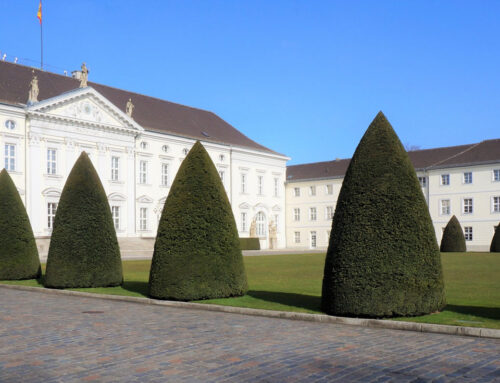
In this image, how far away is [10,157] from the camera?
38.6 meters

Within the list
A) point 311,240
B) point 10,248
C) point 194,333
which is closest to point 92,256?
point 10,248

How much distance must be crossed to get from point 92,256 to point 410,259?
9.00 metres

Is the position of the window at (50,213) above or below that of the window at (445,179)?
below

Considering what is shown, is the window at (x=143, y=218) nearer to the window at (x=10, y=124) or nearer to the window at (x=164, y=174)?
the window at (x=164, y=174)

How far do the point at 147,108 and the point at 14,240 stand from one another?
34.0 metres

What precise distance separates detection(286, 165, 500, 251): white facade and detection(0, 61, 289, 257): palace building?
4417mm

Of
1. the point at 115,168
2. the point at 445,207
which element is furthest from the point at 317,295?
the point at 445,207

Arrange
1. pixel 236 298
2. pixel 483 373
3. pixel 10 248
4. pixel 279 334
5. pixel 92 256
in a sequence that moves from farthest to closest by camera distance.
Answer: pixel 10 248
pixel 92 256
pixel 236 298
pixel 279 334
pixel 483 373

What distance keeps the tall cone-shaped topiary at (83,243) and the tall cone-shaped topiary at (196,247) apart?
3249 millimetres

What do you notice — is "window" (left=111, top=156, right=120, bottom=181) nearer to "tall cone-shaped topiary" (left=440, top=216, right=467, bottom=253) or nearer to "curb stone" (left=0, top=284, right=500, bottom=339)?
"tall cone-shaped topiary" (left=440, top=216, right=467, bottom=253)

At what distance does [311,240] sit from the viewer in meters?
61.3

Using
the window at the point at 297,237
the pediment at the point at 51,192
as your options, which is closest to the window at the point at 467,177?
the window at the point at 297,237

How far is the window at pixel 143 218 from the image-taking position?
4688cm

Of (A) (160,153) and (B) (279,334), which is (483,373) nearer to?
(B) (279,334)
